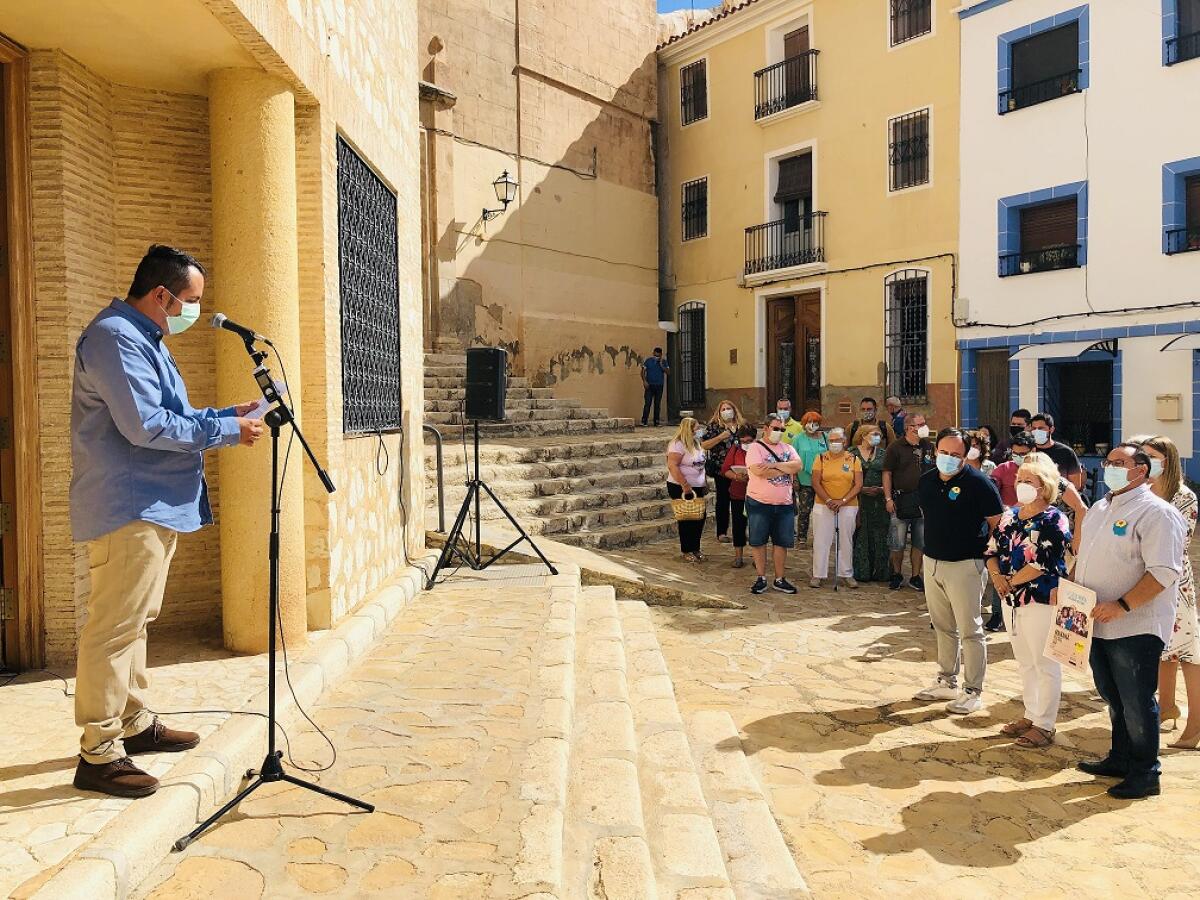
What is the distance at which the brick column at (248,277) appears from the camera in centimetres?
470

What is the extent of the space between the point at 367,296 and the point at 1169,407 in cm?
1293

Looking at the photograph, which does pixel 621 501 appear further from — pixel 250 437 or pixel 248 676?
pixel 250 437

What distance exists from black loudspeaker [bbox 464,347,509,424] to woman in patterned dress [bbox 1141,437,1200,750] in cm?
496

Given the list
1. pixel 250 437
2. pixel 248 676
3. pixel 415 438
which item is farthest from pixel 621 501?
pixel 250 437

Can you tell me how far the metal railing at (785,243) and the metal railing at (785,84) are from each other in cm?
233

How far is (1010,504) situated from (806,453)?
9.41 feet

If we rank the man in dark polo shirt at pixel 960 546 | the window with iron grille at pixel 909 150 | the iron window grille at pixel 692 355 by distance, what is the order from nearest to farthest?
the man in dark polo shirt at pixel 960 546 → the window with iron grille at pixel 909 150 → the iron window grille at pixel 692 355

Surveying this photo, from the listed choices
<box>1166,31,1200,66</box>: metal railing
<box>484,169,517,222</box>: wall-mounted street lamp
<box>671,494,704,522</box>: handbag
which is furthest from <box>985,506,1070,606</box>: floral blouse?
<box>484,169,517,222</box>: wall-mounted street lamp

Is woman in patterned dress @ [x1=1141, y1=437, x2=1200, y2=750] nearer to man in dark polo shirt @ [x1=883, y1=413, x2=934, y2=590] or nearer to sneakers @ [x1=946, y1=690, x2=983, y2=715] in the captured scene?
sneakers @ [x1=946, y1=690, x2=983, y2=715]

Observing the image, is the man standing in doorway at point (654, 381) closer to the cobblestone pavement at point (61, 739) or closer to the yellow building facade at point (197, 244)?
the yellow building facade at point (197, 244)

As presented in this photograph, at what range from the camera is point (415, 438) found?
784cm

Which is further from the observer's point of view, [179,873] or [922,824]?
[922,824]

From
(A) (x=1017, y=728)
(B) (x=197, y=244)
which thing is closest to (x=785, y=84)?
(B) (x=197, y=244)

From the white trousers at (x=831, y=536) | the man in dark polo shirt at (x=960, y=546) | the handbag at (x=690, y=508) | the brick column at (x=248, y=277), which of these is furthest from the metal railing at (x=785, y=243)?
the brick column at (x=248, y=277)
